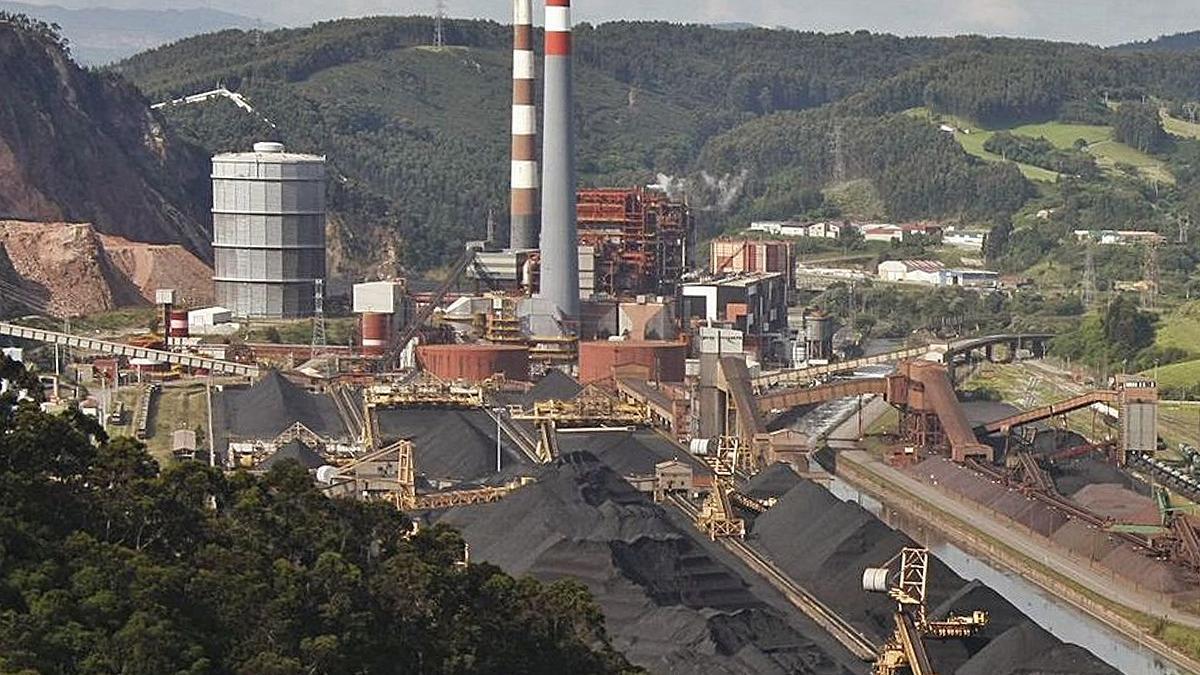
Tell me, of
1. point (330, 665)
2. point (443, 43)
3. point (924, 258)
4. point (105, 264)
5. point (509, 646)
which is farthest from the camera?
point (443, 43)

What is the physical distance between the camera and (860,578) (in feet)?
152

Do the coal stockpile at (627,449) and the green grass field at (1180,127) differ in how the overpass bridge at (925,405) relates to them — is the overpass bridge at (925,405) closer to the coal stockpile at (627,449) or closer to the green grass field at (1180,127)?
the coal stockpile at (627,449)

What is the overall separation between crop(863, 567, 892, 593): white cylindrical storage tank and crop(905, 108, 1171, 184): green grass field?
108067mm

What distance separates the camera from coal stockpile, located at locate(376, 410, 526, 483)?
189ft

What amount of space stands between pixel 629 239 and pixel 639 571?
45495 millimetres

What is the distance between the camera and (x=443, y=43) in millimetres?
187750

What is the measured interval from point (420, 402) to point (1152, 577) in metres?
22.0

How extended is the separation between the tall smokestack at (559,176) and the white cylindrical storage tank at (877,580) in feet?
124

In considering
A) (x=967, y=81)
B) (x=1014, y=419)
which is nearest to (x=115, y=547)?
(x=1014, y=419)

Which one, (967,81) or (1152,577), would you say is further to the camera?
(967,81)

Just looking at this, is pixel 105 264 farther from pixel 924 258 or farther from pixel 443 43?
pixel 443 43

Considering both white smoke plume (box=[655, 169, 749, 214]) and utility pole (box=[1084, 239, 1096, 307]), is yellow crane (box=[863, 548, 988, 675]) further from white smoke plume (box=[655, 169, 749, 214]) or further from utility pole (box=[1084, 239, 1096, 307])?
white smoke plume (box=[655, 169, 749, 214])

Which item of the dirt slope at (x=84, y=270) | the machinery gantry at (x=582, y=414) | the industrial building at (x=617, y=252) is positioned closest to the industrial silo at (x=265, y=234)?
the dirt slope at (x=84, y=270)

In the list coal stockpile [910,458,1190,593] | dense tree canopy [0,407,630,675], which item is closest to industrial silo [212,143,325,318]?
coal stockpile [910,458,1190,593]
